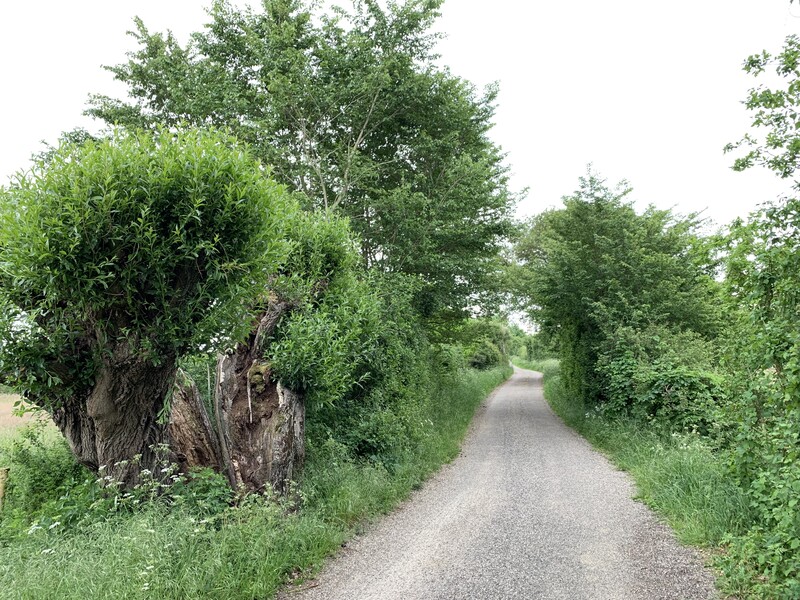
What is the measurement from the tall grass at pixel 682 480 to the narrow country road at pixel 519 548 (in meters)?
0.25

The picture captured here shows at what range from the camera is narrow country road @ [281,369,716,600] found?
13.3ft

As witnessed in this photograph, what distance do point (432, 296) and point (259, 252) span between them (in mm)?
8662

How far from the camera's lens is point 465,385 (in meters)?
20.1

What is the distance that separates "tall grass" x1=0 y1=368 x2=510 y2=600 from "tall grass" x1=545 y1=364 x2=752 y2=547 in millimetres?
3703

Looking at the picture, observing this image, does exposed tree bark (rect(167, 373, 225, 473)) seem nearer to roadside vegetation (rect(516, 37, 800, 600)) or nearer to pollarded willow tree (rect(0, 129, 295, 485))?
pollarded willow tree (rect(0, 129, 295, 485))

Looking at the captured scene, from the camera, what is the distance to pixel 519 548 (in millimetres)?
4918

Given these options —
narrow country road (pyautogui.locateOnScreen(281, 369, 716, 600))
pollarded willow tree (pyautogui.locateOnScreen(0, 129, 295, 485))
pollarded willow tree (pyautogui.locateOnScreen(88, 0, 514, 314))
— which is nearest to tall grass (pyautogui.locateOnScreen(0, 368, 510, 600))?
narrow country road (pyautogui.locateOnScreen(281, 369, 716, 600))

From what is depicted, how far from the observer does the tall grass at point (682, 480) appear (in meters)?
4.86

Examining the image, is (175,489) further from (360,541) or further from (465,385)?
(465,385)

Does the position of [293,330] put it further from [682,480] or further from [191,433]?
[682,480]

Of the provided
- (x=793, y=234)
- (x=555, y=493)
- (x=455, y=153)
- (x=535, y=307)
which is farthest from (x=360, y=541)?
(x=535, y=307)

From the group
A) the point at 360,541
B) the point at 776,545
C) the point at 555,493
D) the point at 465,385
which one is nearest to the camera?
the point at 776,545

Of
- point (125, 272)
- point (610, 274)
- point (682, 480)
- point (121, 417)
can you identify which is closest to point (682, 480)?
point (682, 480)

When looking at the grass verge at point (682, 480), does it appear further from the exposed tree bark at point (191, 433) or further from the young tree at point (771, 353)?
the exposed tree bark at point (191, 433)
